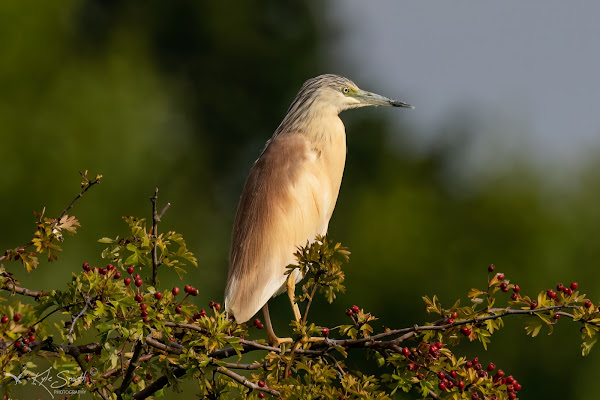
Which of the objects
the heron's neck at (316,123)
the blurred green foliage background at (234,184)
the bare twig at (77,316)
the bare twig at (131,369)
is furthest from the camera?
the blurred green foliage background at (234,184)

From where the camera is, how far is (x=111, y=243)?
2.38 meters

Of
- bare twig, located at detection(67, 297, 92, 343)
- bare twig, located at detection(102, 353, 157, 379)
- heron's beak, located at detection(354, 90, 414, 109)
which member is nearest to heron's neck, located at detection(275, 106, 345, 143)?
heron's beak, located at detection(354, 90, 414, 109)

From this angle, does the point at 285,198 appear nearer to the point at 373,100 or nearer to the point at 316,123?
the point at 316,123

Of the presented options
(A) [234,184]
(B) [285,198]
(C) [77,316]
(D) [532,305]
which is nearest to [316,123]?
(B) [285,198]

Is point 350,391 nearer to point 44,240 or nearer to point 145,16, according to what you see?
point 44,240

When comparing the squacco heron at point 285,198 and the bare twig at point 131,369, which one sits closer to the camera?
the bare twig at point 131,369

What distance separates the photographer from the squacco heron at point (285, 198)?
Answer: 11.7 ft

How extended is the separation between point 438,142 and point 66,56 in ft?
18.4

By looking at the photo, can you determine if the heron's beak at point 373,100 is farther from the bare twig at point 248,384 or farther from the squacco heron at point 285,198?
the bare twig at point 248,384

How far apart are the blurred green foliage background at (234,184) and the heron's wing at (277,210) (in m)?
7.13

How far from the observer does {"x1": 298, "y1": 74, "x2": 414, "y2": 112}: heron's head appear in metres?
3.87

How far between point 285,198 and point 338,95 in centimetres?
48
